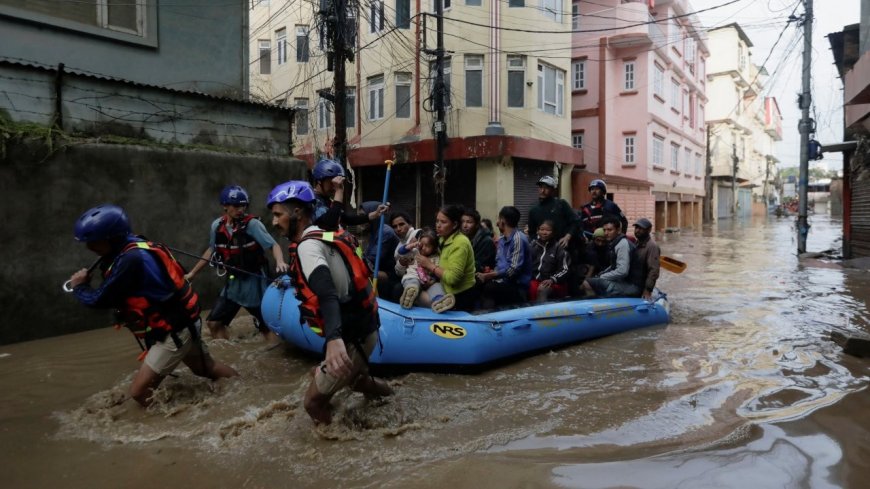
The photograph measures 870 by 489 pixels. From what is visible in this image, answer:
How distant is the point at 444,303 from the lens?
492cm

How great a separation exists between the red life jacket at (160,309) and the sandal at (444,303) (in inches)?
78.8

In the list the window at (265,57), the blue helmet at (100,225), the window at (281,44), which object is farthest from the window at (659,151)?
the blue helmet at (100,225)

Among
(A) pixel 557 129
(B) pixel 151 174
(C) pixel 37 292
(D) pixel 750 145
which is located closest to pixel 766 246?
(A) pixel 557 129

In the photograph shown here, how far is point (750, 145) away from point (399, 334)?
55032 mm

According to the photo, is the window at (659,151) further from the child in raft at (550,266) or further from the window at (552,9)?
the child in raft at (550,266)

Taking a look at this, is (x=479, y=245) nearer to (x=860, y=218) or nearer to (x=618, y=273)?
(x=618, y=273)

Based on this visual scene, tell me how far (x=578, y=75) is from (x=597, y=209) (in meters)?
16.7

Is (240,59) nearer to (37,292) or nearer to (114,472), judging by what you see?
(37,292)

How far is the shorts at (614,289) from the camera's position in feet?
21.9

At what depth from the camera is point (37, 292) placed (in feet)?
20.4

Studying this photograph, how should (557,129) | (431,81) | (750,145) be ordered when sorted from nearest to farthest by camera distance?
(431,81) < (557,129) < (750,145)

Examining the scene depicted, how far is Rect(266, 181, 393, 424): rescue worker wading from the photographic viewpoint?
2948mm

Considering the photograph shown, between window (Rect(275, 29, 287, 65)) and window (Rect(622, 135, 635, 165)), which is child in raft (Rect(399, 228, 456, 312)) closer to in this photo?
window (Rect(622, 135, 635, 165))

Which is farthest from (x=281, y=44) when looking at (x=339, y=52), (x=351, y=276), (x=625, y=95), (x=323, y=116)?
(x=351, y=276)
